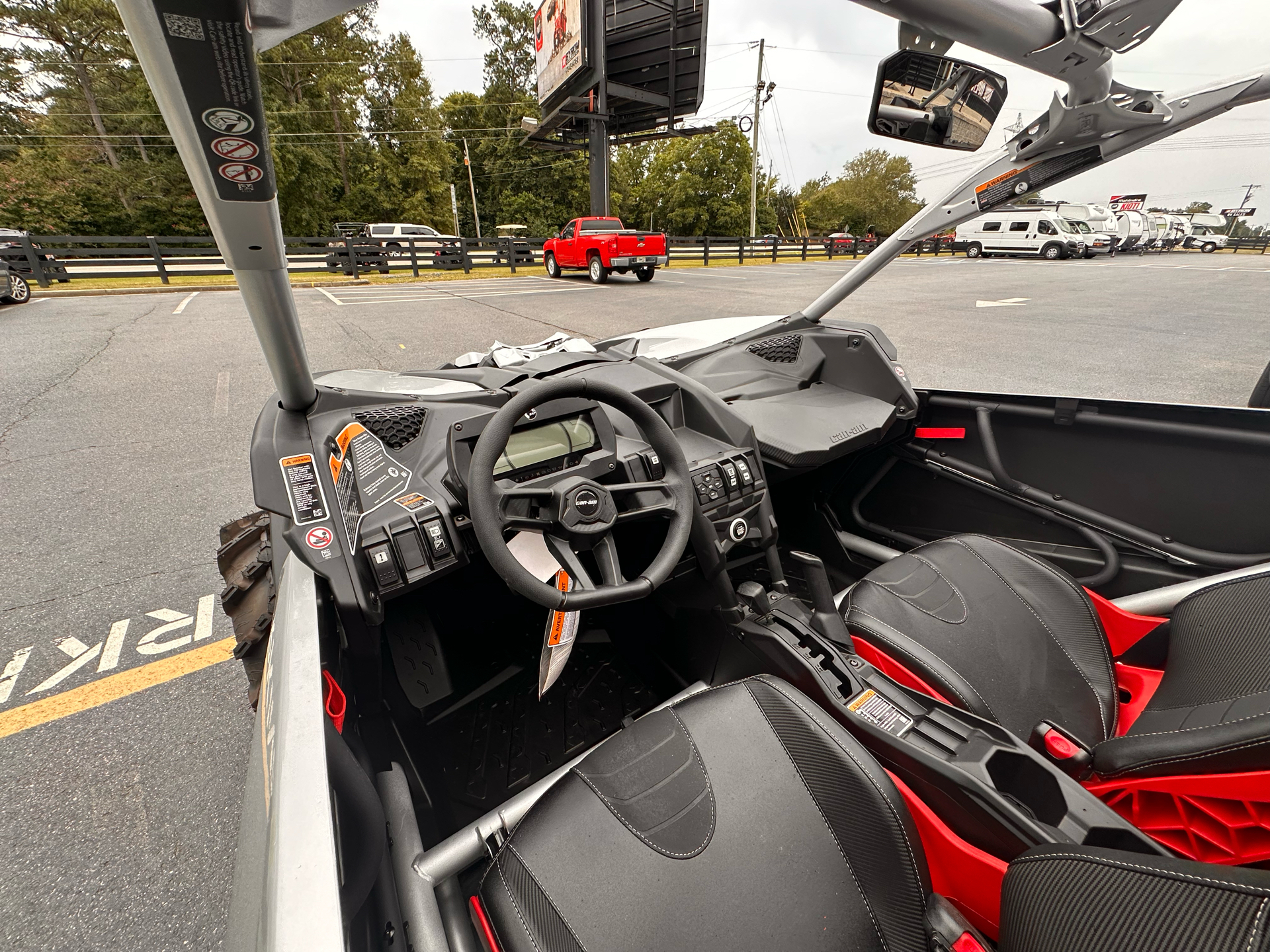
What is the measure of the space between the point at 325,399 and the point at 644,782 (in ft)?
4.20

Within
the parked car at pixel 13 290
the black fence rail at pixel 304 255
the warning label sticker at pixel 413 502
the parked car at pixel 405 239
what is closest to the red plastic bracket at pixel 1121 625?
the warning label sticker at pixel 413 502

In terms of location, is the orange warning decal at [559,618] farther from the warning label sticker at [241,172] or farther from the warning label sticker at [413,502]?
the warning label sticker at [241,172]

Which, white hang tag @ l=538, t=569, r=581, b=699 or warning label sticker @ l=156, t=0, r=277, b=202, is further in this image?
white hang tag @ l=538, t=569, r=581, b=699

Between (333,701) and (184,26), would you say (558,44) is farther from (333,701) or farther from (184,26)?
(333,701)

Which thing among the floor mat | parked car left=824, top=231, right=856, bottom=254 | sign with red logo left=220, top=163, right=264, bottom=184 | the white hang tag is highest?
sign with red logo left=220, top=163, right=264, bottom=184

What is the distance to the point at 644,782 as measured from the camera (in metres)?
1.09

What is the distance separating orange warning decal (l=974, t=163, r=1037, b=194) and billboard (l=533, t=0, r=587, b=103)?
18.6 metres

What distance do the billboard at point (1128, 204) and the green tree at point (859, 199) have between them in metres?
11.0

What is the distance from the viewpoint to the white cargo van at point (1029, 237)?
23.3 m

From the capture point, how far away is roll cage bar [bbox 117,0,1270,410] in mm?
698

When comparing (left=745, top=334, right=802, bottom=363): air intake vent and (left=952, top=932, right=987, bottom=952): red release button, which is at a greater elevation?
(left=745, top=334, right=802, bottom=363): air intake vent

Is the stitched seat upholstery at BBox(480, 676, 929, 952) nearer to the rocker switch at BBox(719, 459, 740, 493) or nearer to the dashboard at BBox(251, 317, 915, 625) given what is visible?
the dashboard at BBox(251, 317, 915, 625)

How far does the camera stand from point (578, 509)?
4.41 ft

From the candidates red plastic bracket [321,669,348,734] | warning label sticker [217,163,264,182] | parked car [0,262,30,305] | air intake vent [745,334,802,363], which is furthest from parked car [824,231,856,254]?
red plastic bracket [321,669,348,734]
